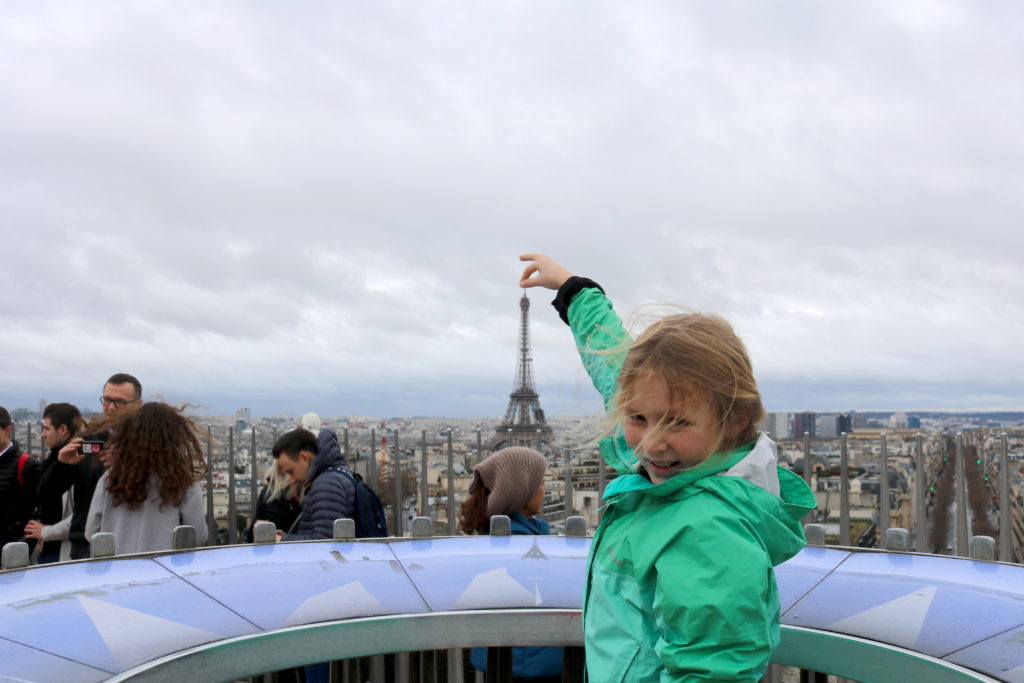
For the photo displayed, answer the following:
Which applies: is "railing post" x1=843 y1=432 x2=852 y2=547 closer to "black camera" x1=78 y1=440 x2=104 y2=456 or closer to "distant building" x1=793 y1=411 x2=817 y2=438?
"distant building" x1=793 y1=411 x2=817 y2=438

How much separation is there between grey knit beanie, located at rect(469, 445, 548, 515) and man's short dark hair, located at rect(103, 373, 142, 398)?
3017 millimetres

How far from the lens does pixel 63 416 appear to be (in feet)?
19.4

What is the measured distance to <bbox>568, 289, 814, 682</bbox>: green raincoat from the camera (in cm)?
137

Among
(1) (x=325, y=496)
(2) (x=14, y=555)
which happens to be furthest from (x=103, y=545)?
(1) (x=325, y=496)

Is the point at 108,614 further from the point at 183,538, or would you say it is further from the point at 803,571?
the point at 803,571

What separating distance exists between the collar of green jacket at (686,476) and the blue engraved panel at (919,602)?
0.94 m

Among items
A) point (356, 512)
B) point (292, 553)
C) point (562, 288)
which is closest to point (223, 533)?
point (356, 512)

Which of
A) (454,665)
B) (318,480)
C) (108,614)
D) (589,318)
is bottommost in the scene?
(454,665)

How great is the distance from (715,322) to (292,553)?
6.59ft

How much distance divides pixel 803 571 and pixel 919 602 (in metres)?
0.42

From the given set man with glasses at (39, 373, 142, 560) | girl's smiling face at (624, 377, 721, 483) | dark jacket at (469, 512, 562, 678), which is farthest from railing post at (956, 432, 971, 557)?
man with glasses at (39, 373, 142, 560)

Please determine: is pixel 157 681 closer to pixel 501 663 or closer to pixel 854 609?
pixel 501 663

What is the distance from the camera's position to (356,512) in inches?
183

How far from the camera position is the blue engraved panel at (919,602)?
6.98 feet
